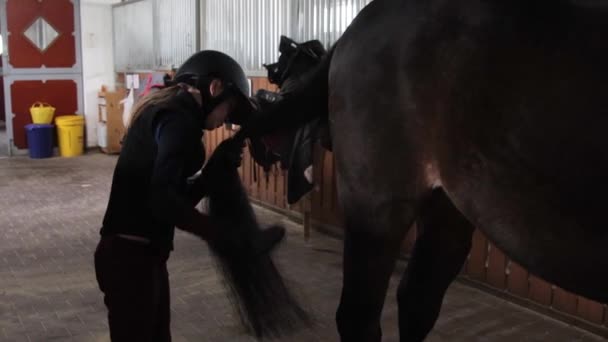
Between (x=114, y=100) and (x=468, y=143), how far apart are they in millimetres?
8335

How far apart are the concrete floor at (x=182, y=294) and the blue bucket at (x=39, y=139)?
3349 millimetres

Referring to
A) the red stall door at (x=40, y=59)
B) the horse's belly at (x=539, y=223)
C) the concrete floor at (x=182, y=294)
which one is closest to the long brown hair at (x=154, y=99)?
the horse's belly at (x=539, y=223)

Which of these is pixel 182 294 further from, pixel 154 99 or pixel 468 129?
pixel 468 129

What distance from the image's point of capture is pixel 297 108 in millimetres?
2061

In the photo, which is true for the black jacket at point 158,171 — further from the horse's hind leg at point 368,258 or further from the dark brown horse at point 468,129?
the horse's hind leg at point 368,258

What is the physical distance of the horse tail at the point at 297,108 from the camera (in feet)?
6.63

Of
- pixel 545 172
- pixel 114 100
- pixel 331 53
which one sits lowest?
pixel 114 100

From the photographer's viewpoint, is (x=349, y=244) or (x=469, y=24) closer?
(x=469, y=24)

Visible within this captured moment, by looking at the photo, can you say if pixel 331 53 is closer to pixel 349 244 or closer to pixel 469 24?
pixel 469 24

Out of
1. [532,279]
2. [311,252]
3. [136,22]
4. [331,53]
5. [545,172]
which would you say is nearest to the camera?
[545,172]

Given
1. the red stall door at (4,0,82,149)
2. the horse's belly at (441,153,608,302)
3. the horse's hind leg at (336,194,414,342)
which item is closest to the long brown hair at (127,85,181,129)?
the horse's hind leg at (336,194,414,342)

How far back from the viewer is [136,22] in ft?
29.7

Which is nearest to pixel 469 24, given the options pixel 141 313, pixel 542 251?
pixel 542 251

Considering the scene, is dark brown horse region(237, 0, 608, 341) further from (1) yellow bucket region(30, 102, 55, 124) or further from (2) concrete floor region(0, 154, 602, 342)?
(1) yellow bucket region(30, 102, 55, 124)
